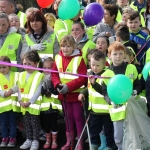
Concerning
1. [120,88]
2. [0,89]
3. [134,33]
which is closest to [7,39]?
[0,89]

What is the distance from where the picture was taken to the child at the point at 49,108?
6773 millimetres

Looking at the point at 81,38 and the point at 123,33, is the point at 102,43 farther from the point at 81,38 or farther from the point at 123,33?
the point at 81,38

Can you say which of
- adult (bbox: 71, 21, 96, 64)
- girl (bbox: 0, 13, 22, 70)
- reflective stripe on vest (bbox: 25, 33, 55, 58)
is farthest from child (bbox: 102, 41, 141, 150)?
girl (bbox: 0, 13, 22, 70)

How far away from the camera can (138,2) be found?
970 centimetres

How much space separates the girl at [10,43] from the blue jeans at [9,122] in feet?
2.92

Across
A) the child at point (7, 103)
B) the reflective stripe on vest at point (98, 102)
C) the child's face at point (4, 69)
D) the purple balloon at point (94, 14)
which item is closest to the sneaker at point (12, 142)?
the child at point (7, 103)

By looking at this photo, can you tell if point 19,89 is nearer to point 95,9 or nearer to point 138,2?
point 95,9

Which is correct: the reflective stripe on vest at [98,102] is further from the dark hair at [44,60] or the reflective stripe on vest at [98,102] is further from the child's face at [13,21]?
the child's face at [13,21]

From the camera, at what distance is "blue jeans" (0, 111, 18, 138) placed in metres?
6.96

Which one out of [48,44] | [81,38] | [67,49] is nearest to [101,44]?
[81,38]

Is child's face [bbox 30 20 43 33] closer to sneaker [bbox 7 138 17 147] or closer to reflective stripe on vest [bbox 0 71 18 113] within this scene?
reflective stripe on vest [bbox 0 71 18 113]

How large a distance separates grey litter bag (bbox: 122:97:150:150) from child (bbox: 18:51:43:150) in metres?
1.58

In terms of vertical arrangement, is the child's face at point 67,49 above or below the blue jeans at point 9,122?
above

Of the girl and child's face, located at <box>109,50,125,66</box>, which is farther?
the girl
